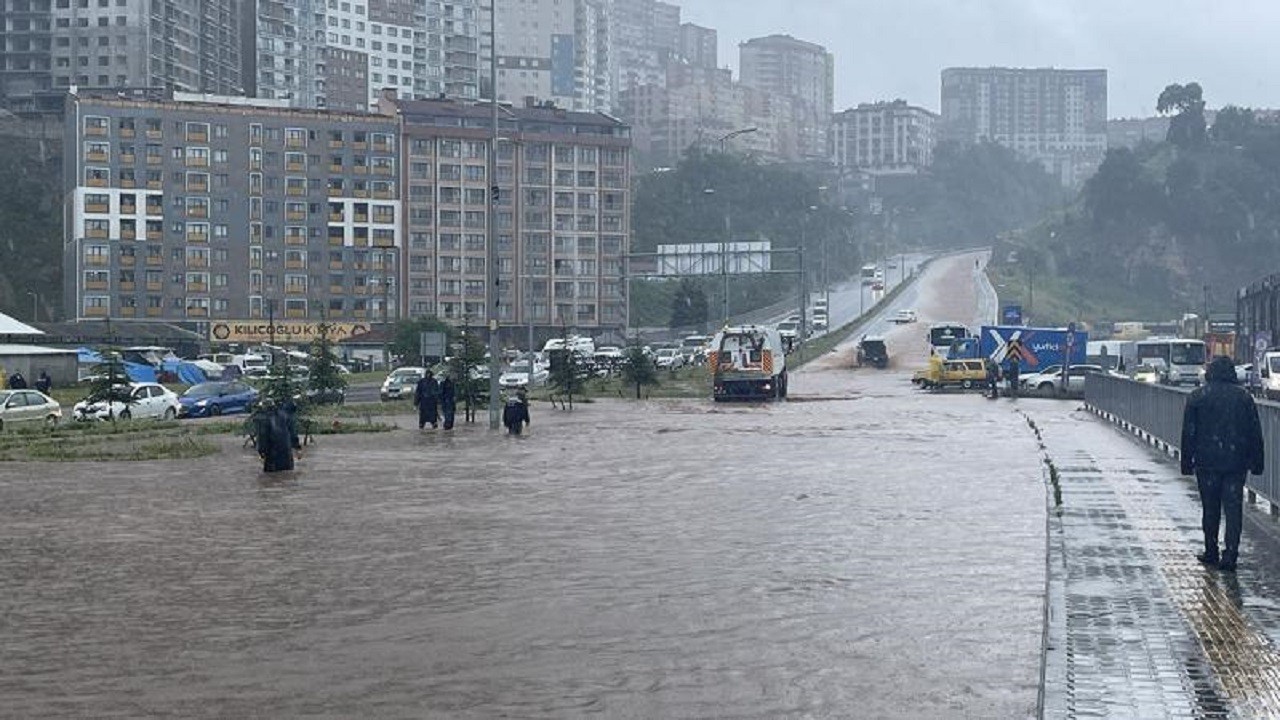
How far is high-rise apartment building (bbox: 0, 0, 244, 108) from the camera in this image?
438 ft

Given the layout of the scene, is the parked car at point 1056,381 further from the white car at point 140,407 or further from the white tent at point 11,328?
the white tent at point 11,328

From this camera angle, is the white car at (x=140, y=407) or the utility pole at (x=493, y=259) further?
the white car at (x=140, y=407)

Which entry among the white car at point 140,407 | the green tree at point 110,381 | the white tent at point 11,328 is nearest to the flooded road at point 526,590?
the green tree at point 110,381

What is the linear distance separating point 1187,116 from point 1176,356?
11663cm

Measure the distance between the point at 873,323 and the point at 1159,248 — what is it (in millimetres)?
58196

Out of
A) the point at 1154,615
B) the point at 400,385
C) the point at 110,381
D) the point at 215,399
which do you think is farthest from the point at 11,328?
the point at 1154,615

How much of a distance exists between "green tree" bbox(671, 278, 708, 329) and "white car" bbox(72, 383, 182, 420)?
7106 cm

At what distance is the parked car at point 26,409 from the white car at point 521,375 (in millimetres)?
A: 20574

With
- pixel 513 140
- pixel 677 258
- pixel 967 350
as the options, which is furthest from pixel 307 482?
pixel 513 140

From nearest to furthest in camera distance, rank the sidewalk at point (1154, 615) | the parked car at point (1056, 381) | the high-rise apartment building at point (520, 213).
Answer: the sidewalk at point (1154, 615), the parked car at point (1056, 381), the high-rise apartment building at point (520, 213)

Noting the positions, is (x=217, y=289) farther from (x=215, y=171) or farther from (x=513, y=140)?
(x=513, y=140)

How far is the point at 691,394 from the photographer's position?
64.2 m

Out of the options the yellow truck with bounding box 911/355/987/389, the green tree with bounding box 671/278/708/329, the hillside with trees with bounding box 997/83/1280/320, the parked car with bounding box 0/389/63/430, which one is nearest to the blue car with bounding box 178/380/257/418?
the parked car with bounding box 0/389/63/430

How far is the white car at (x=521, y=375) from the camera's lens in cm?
6406
